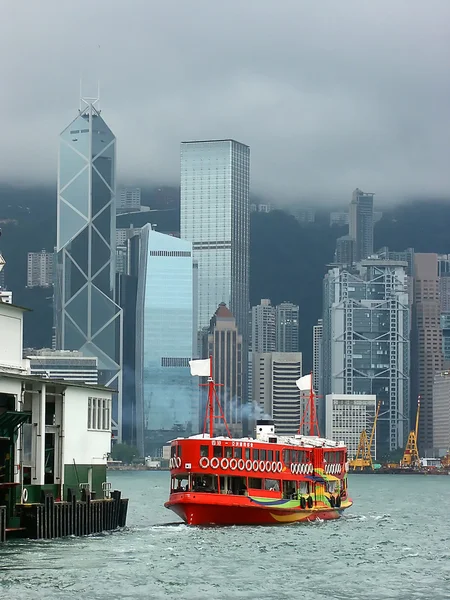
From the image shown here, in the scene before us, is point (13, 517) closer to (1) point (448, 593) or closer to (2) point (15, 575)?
(2) point (15, 575)

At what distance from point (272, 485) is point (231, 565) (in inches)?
959

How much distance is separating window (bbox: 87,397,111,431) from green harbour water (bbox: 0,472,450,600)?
252 inches

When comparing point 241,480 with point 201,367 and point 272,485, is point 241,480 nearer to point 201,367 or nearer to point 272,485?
point 272,485

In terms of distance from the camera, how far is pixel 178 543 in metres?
84.4

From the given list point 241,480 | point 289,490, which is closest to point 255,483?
point 241,480

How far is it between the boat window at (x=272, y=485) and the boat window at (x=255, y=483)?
545 millimetres

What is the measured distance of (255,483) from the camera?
96188mm

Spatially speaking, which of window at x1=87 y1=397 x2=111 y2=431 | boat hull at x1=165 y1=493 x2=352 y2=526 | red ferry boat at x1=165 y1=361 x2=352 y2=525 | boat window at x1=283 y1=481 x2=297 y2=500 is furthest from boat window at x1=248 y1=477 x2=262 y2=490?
window at x1=87 y1=397 x2=111 y2=431

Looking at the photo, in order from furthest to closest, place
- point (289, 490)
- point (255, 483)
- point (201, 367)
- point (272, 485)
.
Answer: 1. point (289, 490)
2. point (201, 367)
3. point (272, 485)
4. point (255, 483)

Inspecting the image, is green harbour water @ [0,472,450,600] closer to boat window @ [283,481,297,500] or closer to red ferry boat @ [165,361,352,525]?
red ferry boat @ [165,361,352,525]

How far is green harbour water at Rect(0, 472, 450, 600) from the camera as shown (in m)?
63.8

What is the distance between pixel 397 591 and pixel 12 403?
2323 centimetres

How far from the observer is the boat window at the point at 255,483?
95625 millimetres

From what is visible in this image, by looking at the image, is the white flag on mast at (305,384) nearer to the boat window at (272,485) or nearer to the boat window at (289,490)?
the boat window at (289,490)
